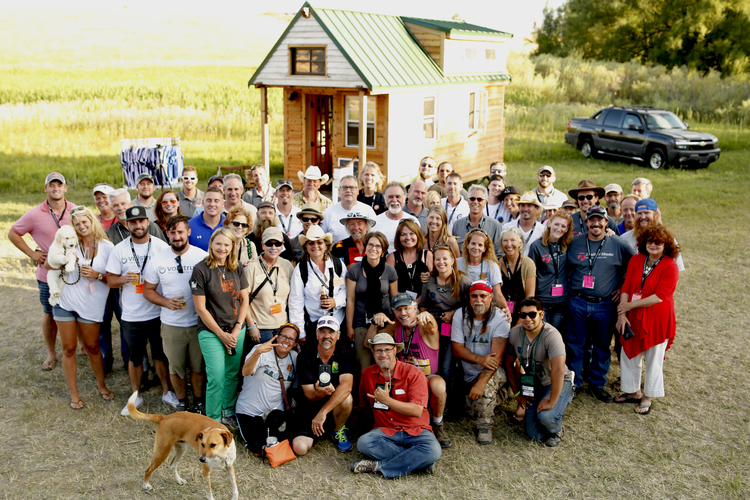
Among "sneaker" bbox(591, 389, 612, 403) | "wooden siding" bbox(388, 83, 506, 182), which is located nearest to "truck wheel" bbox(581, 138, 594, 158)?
"wooden siding" bbox(388, 83, 506, 182)

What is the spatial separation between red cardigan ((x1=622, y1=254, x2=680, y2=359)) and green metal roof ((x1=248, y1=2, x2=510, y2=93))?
771cm

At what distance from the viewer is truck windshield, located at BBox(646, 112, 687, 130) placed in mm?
20188

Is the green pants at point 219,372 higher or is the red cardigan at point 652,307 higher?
the red cardigan at point 652,307

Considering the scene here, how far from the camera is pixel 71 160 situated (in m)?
19.9

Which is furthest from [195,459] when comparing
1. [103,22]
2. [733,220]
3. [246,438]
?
[103,22]

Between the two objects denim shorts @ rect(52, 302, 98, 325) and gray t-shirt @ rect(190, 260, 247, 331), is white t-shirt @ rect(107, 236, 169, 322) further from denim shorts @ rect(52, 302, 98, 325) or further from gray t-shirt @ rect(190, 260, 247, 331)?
gray t-shirt @ rect(190, 260, 247, 331)

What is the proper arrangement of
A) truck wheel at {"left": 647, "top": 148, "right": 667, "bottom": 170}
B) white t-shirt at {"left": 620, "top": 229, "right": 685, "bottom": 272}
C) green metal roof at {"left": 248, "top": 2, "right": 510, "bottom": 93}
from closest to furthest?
1. white t-shirt at {"left": 620, "top": 229, "right": 685, "bottom": 272}
2. green metal roof at {"left": 248, "top": 2, "right": 510, "bottom": 93}
3. truck wheel at {"left": 647, "top": 148, "right": 667, "bottom": 170}

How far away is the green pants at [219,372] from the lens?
561 centimetres

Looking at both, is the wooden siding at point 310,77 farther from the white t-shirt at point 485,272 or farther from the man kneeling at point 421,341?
the man kneeling at point 421,341

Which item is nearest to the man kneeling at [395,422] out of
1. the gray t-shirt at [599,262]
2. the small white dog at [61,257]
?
the gray t-shirt at [599,262]

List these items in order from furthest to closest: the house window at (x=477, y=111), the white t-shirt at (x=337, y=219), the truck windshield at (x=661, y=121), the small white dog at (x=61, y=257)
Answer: the truck windshield at (x=661, y=121) < the house window at (x=477, y=111) < the white t-shirt at (x=337, y=219) < the small white dog at (x=61, y=257)

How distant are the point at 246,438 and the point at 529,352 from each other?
272cm

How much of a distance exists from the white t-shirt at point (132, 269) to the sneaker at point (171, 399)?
0.87 meters

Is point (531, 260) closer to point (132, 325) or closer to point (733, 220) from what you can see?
point (132, 325)
